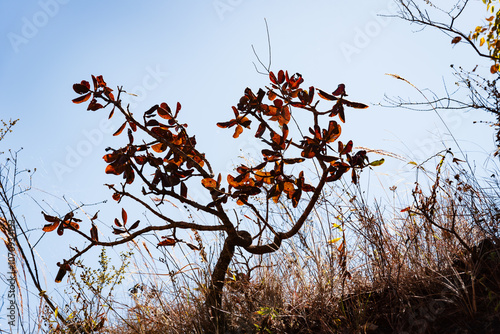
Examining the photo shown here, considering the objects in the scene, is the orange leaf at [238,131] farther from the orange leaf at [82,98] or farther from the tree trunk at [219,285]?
the orange leaf at [82,98]

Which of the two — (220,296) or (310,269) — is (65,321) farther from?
(310,269)

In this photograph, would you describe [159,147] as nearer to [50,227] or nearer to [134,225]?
[134,225]

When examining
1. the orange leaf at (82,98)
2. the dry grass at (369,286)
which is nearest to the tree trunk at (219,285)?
the dry grass at (369,286)

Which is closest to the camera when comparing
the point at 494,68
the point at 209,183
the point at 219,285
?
the point at 209,183

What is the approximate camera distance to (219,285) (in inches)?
86.4

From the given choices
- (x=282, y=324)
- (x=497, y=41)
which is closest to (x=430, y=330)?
(x=282, y=324)

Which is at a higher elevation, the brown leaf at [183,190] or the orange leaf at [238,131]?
the orange leaf at [238,131]

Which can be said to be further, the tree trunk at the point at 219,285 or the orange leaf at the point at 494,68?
the orange leaf at the point at 494,68

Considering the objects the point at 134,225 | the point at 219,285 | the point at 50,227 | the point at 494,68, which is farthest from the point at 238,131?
the point at 494,68

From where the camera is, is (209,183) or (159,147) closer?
(209,183)

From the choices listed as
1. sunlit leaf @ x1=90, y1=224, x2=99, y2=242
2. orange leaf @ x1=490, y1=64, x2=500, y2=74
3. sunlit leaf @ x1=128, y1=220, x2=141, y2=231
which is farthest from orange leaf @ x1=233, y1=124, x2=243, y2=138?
orange leaf @ x1=490, y1=64, x2=500, y2=74

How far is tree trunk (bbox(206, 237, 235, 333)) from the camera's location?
2133mm

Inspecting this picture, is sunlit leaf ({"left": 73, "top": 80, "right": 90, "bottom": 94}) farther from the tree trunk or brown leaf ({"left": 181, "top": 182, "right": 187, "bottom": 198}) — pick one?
the tree trunk

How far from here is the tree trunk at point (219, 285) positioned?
2.13 metres
